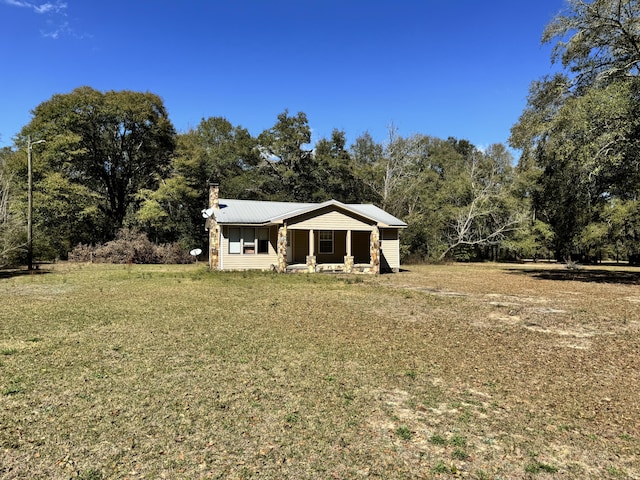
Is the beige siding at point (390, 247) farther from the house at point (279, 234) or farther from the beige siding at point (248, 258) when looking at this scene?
the beige siding at point (248, 258)

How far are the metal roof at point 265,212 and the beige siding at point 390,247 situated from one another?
648 mm

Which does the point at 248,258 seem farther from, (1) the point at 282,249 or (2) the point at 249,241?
(1) the point at 282,249

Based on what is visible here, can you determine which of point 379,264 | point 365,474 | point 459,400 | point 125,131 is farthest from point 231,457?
point 125,131

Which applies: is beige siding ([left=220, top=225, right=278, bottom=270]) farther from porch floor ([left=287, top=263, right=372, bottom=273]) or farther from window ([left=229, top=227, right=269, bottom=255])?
porch floor ([left=287, top=263, right=372, bottom=273])

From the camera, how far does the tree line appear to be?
659 inches

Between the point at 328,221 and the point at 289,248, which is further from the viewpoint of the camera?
the point at 289,248

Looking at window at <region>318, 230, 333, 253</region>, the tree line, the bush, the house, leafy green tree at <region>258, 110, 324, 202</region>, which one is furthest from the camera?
leafy green tree at <region>258, 110, 324, 202</region>

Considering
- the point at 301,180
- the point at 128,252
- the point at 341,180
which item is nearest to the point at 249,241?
the point at 128,252

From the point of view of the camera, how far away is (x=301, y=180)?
34.5 metres

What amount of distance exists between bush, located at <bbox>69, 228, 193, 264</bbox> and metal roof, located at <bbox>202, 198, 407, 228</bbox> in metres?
6.33

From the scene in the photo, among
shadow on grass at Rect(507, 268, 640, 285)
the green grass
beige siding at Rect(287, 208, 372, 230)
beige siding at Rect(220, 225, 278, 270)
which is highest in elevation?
beige siding at Rect(287, 208, 372, 230)

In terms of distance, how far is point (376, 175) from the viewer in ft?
115

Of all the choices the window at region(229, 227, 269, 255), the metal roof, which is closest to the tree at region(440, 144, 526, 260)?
the metal roof

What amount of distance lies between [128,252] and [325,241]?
40.8 ft
